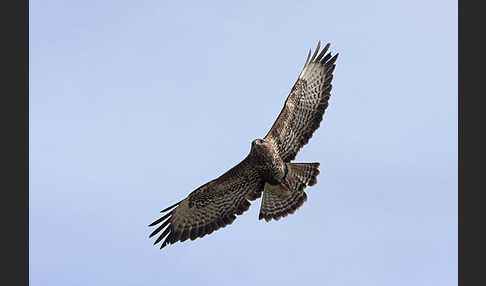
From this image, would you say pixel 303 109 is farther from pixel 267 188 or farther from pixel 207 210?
pixel 207 210

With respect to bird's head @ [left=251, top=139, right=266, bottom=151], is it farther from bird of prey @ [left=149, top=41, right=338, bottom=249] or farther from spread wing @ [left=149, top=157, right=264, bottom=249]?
spread wing @ [left=149, top=157, right=264, bottom=249]

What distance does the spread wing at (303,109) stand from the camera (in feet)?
39.0

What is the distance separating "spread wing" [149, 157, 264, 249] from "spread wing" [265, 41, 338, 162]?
83 cm

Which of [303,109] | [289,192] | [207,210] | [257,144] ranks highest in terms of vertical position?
[303,109]

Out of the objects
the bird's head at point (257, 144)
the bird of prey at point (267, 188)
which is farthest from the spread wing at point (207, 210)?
the bird's head at point (257, 144)

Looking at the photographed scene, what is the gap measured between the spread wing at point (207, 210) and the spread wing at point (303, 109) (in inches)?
32.9

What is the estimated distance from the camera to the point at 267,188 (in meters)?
12.1

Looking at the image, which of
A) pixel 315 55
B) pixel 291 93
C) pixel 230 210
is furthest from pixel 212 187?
pixel 315 55

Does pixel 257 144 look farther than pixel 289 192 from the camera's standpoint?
No

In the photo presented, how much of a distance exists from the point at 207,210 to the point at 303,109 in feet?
8.79

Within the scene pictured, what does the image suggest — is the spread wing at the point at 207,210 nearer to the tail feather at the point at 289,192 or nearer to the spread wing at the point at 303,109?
the tail feather at the point at 289,192

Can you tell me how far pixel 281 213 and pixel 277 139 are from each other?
142 centimetres

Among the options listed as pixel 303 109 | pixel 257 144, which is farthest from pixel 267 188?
pixel 303 109

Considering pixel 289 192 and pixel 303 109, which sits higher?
pixel 303 109
